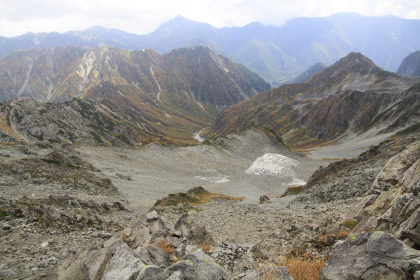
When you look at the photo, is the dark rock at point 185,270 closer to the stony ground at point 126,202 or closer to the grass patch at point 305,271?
the grass patch at point 305,271

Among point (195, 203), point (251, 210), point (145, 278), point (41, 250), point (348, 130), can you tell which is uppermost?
point (145, 278)

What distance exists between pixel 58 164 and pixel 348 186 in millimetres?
37075

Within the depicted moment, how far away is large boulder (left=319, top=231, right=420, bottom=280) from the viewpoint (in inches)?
242

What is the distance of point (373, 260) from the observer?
675 centimetres

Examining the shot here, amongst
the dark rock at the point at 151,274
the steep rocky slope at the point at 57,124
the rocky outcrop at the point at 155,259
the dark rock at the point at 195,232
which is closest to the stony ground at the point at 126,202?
the rocky outcrop at the point at 155,259

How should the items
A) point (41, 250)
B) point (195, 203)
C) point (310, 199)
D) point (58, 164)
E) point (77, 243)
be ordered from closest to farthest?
1. point (41, 250)
2. point (77, 243)
3. point (310, 199)
4. point (195, 203)
5. point (58, 164)

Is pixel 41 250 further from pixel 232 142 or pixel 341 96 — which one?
pixel 341 96

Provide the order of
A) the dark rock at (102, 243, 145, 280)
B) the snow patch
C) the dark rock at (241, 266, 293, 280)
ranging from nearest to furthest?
1. the dark rock at (241, 266, 293, 280)
2. the dark rock at (102, 243, 145, 280)
3. the snow patch

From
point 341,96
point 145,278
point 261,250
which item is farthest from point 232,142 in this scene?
point 341,96

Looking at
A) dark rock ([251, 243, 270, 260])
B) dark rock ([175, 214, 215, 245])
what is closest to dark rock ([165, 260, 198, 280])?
dark rock ([251, 243, 270, 260])

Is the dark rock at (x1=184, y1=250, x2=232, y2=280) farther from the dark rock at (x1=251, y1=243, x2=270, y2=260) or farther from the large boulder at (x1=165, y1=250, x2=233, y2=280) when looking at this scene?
the dark rock at (x1=251, y1=243, x2=270, y2=260)

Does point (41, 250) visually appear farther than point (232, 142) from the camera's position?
No

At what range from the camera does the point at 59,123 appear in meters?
124

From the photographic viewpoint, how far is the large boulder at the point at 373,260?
20.1 feet
